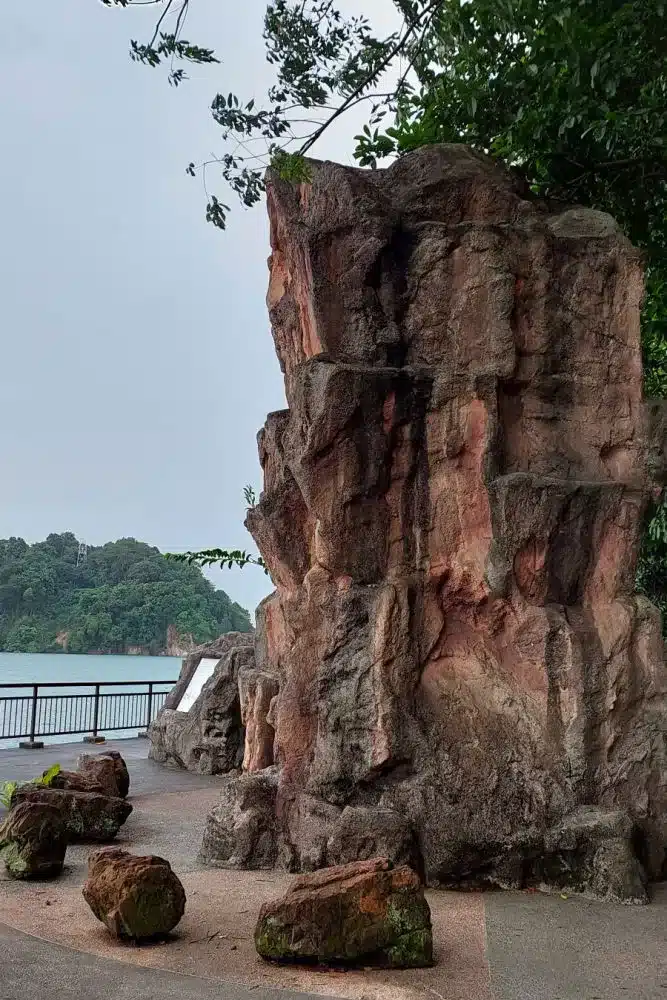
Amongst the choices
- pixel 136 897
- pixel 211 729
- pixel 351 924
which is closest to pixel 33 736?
pixel 211 729

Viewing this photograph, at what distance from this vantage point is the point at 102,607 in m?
47.4

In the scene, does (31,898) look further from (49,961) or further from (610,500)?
(610,500)

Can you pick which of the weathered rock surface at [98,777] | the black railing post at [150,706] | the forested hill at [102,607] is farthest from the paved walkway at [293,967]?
the forested hill at [102,607]

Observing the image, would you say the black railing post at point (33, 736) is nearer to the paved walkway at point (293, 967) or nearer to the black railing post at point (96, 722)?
the black railing post at point (96, 722)

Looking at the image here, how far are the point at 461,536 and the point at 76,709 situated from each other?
Answer: 11577mm

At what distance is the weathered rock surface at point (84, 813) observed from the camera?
7817 millimetres

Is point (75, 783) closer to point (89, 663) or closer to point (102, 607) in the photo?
point (89, 663)

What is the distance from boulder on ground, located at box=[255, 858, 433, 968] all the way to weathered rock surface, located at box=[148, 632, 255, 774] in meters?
8.15

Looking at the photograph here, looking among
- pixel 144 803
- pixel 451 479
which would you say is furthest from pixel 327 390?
pixel 144 803

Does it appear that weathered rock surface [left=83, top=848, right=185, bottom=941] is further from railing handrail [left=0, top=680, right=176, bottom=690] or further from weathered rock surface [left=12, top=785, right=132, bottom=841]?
railing handrail [left=0, top=680, right=176, bottom=690]

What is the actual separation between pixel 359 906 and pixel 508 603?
10.6 ft

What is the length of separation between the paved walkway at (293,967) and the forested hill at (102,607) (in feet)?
129

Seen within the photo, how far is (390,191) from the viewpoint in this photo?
8641 millimetres

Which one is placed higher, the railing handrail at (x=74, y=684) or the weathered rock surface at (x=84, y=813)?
the railing handrail at (x=74, y=684)
